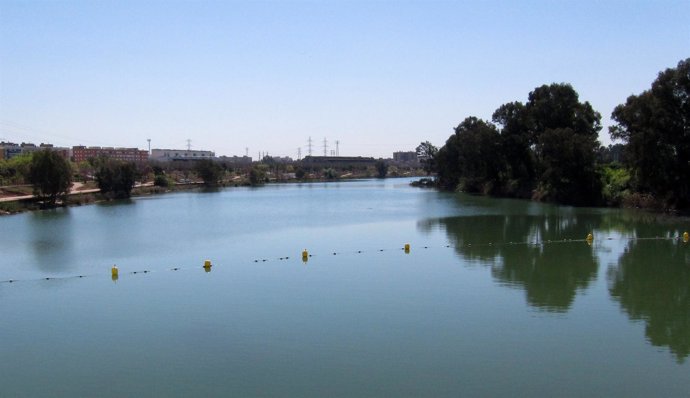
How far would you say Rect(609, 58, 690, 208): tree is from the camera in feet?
122

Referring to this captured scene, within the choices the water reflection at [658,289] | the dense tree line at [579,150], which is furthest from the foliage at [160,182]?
the water reflection at [658,289]

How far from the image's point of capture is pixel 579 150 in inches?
1837

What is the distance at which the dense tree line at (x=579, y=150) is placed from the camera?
37438 mm

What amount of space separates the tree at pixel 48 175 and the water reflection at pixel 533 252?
31329 mm

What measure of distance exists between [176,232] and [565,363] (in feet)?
82.5

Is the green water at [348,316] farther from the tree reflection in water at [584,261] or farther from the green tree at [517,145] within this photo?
the green tree at [517,145]

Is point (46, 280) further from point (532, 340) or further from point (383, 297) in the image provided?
point (532, 340)

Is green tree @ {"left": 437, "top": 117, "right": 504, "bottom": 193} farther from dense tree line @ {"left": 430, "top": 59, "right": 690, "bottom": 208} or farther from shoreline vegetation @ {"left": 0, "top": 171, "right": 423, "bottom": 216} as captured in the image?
shoreline vegetation @ {"left": 0, "top": 171, "right": 423, "bottom": 216}

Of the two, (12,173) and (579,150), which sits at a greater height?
(579,150)

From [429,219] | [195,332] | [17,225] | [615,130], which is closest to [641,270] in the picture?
[195,332]

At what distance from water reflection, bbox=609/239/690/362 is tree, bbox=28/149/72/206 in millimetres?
43040

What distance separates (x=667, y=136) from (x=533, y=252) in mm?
18544

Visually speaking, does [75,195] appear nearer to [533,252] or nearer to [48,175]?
[48,175]

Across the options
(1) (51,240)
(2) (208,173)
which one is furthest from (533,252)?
(2) (208,173)
